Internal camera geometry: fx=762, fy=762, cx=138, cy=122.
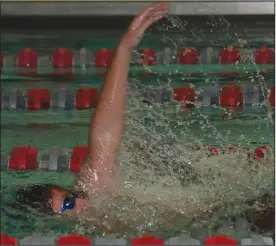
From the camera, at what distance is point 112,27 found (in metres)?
3.92

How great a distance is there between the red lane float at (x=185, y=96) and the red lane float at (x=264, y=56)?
1.23 feet

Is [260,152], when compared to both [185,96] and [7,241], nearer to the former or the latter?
[185,96]

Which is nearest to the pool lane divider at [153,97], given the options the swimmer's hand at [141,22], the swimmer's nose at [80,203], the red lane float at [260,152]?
the red lane float at [260,152]

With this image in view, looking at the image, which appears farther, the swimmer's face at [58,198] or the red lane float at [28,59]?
the red lane float at [28,59]

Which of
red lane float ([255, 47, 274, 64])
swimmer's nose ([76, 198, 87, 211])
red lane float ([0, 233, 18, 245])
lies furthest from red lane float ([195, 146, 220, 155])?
red lane float ([0, 233, 18, 245])

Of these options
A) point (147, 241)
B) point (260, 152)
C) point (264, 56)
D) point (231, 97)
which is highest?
point (264, 56)

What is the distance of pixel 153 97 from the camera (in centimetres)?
332

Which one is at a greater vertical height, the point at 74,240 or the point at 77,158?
the point at 77,158

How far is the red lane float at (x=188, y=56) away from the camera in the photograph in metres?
3.60

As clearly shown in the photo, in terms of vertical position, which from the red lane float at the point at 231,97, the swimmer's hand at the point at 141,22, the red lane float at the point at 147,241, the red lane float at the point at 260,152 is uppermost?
the swimmer's hand at the point at 141,22

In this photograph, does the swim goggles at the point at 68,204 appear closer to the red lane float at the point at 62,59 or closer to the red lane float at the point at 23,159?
the red lane float at the point at 23,159

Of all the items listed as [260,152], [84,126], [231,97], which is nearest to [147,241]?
[260,152]

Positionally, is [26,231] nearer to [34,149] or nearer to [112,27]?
[34,149]

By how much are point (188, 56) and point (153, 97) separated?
15.1 inches
